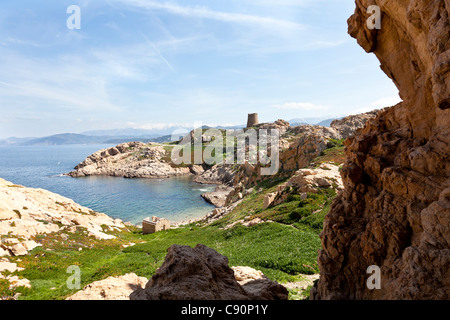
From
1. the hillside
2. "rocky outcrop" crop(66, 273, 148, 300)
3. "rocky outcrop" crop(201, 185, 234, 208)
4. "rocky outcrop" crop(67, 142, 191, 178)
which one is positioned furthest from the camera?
"rocky outcrop" crop(67, 142, 191, 178)

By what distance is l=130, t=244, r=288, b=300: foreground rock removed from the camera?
6.95m

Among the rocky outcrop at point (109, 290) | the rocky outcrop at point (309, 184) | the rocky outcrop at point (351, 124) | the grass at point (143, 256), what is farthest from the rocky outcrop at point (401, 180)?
the rocky outcrop at point (351, 124)

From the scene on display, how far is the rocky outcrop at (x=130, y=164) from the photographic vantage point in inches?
5664

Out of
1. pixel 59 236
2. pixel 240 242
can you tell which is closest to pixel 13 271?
pixel 59 236

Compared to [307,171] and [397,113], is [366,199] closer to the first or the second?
[397,113]

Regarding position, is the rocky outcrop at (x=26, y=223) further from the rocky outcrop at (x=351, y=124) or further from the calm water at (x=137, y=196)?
the rocky outcrop at (x=351, y=124)

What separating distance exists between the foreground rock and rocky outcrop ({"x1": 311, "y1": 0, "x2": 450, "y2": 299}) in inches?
116

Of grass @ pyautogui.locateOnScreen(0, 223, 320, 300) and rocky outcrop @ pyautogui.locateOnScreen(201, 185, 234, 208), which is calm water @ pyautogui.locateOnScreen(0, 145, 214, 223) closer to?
rocky outcrop @ pyautogui.locateOnScreen(201, 185, 234, 208)

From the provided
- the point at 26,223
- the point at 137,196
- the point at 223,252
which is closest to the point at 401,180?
the point at 223,252

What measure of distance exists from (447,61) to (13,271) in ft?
89.8

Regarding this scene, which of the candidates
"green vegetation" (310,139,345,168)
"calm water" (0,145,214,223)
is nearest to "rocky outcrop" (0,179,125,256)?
"calm water" (0,145,214,223)

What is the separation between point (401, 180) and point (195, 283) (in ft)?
23.7

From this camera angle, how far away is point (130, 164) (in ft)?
516

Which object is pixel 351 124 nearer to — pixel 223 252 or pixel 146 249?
pixel 223 252
